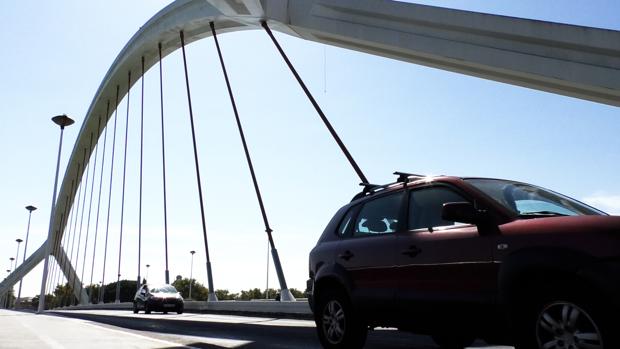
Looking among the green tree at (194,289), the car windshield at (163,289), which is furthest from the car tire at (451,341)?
the green tree at (194,289)

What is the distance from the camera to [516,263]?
3.71 meters

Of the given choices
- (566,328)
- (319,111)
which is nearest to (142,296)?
(319,111)

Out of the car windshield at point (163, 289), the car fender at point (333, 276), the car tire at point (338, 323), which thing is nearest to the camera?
the car tire at point (338, 323)

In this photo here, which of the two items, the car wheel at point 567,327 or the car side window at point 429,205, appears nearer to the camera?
the car wheel at point 567,327

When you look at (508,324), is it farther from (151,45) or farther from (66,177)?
(66,177)

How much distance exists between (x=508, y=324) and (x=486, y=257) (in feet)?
1.62

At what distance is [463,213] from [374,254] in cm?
141

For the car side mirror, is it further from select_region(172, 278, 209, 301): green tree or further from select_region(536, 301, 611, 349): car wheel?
select_region(172, 278, 209, 301): green tree

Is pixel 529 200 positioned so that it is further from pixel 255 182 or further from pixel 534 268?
pixel 255 182

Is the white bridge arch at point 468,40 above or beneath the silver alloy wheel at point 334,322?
above

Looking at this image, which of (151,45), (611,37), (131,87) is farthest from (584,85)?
(131,87)

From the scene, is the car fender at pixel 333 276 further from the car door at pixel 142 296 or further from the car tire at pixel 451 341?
the car door at pixel 142 296

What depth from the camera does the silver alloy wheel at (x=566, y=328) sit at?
3.17 metres

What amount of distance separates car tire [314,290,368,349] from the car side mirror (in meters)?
1.84
